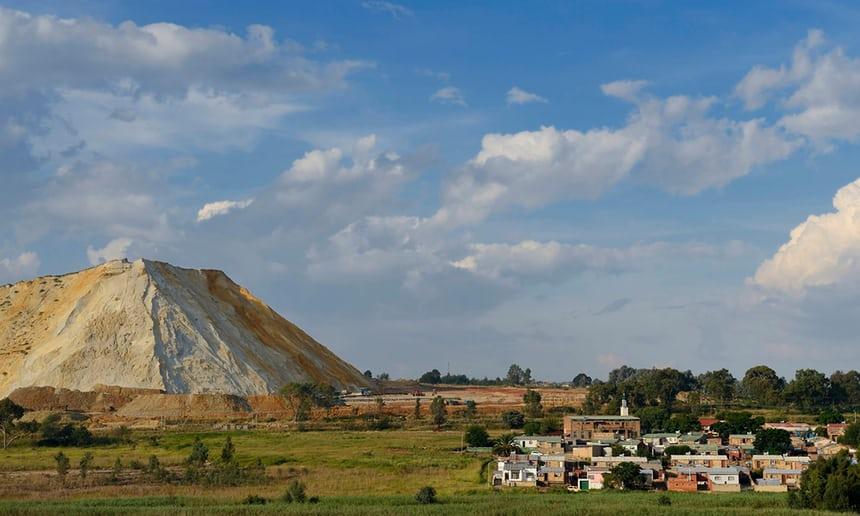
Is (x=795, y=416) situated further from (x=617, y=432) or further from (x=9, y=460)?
(x=9, y=460)

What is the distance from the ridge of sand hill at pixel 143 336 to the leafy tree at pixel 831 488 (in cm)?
5927

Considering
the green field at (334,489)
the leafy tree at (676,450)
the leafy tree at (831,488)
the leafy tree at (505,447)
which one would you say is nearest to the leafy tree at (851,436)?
the leafy tree at (676,450)

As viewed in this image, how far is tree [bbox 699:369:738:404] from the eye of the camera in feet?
320

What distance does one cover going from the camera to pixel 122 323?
313ft

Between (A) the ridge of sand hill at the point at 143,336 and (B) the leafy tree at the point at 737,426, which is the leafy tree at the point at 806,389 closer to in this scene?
(B) the leafy tree at the point at 737,426

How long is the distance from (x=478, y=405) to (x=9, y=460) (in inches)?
2062

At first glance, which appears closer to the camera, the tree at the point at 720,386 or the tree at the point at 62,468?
the tree at the point at 62,468

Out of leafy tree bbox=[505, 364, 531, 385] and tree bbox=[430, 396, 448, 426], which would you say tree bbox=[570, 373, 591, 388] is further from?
tree bbox=[430, 396, 448, 426]

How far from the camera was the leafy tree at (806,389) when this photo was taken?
93.1m

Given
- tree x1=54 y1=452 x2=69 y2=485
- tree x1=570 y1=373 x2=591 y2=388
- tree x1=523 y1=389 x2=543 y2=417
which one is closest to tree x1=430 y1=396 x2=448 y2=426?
tree x1=523 y1=389 x2=543 y2=417

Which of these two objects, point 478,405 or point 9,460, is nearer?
point 9,460

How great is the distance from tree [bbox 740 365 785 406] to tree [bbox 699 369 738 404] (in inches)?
66.3

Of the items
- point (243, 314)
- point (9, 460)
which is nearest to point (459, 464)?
point (9, 460)

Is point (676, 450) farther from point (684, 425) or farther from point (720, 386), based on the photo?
point (720, 386)
